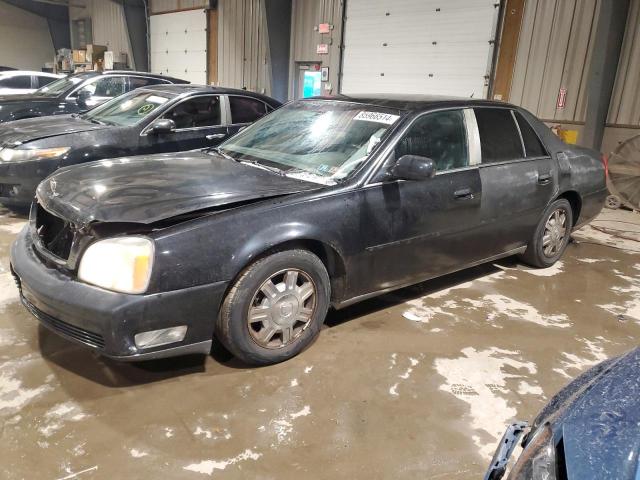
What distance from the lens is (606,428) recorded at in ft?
4.27

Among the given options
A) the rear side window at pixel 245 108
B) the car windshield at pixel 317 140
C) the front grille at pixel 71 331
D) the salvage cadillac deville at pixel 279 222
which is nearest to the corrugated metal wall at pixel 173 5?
the rear side window at pixel 245 108

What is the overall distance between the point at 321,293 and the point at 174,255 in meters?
0.92

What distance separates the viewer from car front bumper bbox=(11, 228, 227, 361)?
2.28 m

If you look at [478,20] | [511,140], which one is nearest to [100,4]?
[478,20]

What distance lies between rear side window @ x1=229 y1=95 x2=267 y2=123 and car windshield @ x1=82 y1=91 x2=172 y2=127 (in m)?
0.73

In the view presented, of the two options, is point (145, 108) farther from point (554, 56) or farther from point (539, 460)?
point (554, 56)

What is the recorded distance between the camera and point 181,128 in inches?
217

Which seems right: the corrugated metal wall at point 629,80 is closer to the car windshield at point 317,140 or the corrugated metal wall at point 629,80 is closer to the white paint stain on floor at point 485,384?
the car windshield at point 317,140

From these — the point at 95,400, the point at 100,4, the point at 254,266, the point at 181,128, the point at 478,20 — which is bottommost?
the point at 95,400

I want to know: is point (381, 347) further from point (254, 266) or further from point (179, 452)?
point (179, 452)

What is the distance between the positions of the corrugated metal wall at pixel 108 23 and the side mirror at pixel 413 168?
17.1 m

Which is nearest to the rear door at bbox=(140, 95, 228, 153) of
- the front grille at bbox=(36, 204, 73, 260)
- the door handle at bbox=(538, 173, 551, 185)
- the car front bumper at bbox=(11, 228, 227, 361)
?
the front grille at bbox=(36, 204, 73, 260)

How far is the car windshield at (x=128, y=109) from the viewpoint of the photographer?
553 cm

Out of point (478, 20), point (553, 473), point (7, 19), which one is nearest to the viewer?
point (553, 473)
